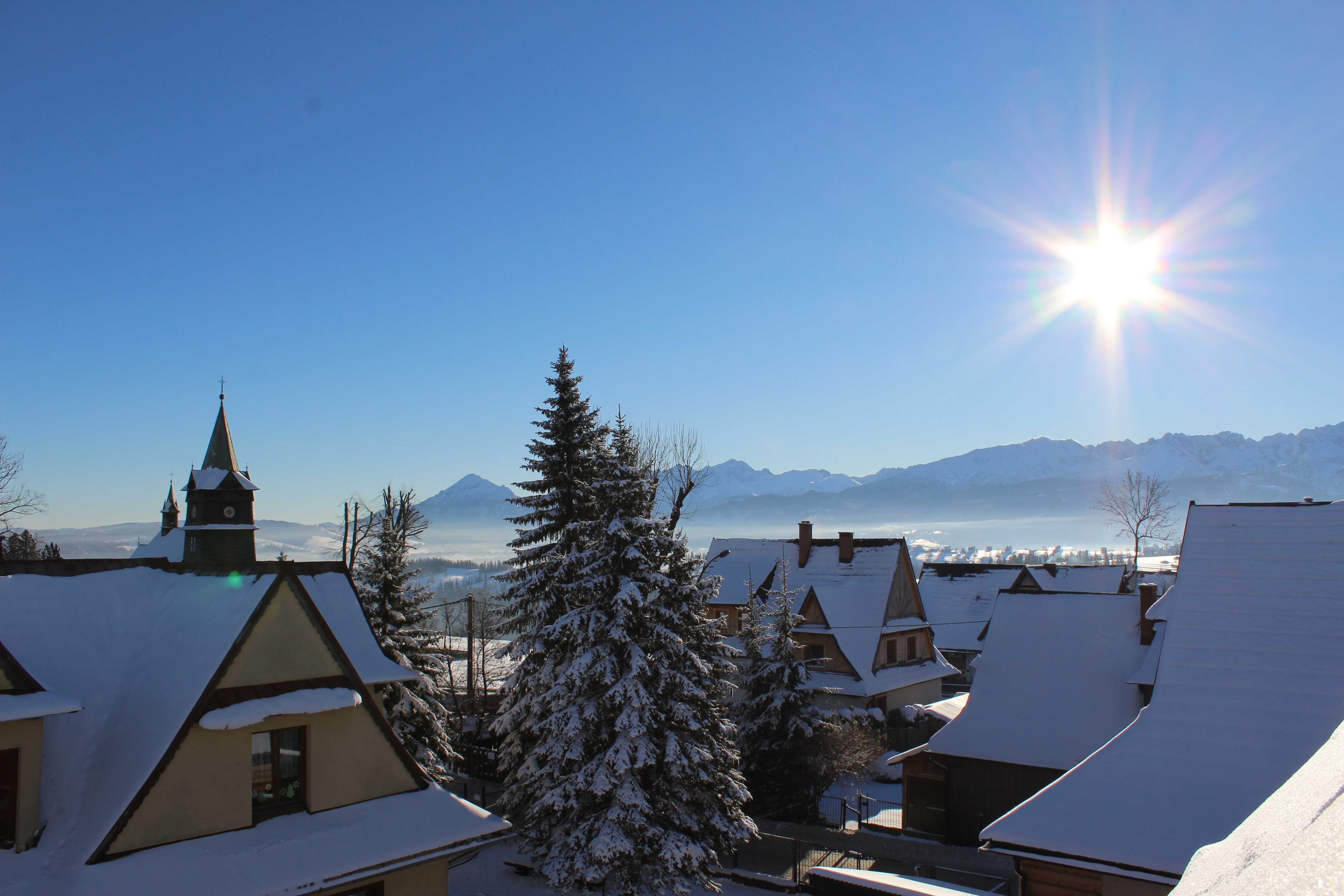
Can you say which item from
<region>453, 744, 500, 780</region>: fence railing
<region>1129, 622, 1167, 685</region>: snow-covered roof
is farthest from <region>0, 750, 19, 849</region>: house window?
<region>1129, 622, 1167, 685</region>: snow-covered roof

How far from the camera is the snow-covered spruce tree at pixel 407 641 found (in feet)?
73.4

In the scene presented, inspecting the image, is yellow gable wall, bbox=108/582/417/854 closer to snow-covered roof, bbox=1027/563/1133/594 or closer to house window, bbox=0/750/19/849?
house window, bbox=0/750/19/849

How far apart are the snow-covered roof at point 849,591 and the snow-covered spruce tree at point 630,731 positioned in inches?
623

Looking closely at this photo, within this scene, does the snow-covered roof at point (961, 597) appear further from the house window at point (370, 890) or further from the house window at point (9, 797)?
the house window at point (9, 797)

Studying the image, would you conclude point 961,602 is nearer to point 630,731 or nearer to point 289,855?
point 630,731

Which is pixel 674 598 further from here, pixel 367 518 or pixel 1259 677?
pixel 367 518

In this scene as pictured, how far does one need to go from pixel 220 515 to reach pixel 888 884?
106 feet

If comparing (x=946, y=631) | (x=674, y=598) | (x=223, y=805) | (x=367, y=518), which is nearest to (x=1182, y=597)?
(x=674, y=598)

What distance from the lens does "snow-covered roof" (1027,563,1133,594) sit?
51031 mm

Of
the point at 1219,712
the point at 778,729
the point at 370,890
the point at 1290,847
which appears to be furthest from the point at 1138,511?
the point at 1290,847

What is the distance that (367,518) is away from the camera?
3872cm

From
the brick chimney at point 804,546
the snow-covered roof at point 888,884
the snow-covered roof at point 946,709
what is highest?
the brick chimney at point 804,546

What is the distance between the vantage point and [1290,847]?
1839 millimetres

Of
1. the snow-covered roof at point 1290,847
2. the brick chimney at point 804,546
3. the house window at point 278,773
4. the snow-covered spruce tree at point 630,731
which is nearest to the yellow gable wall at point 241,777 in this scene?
the house window at point 278,773
